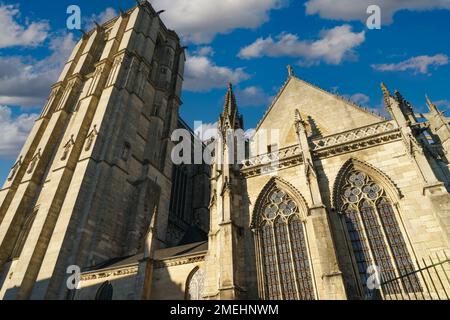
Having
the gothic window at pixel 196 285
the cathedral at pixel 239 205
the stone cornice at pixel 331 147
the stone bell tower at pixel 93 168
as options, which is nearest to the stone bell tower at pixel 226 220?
the cathedral at pixel 239 205

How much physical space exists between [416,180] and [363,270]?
3537mm

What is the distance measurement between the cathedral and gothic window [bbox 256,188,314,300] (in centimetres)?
4

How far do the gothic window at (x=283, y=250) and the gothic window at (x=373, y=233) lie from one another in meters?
1.70

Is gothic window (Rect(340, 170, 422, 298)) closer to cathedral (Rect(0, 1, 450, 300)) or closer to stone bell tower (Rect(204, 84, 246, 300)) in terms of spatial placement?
cathedral (Rect(0, 1, 450, 300))

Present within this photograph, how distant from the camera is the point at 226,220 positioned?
1166 cm

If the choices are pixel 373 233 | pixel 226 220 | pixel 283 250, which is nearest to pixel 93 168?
pixel 226 220

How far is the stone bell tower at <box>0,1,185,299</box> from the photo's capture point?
15.4 m

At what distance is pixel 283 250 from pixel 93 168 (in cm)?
1255

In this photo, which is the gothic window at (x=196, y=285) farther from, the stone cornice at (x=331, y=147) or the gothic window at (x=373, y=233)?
the gothic window at (x=373, y=233)

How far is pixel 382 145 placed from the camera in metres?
11.6

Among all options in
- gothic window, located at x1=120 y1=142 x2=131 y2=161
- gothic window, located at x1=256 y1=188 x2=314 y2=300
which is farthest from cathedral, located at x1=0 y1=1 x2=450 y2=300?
gothic window, located at x1=120 y1=142 x2=131 y2=161

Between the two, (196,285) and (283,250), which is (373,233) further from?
(196,285)
